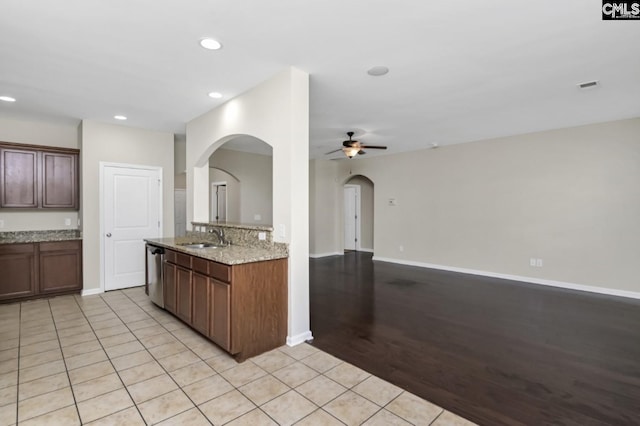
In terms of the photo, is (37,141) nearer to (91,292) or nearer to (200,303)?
(91,292)

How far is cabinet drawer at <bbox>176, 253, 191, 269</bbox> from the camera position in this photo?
10.9 ft

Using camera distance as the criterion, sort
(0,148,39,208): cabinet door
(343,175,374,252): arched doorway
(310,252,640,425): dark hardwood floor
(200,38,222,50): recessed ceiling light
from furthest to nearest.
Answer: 1. (343,175,374,252): arched doorway
2. (0,148,39,208): cabinet door
3. (200,38,222,50): recessed ceiling light
4. (310,252,640,425): dark hardwood floor

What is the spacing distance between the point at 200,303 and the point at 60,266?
312 centimetres

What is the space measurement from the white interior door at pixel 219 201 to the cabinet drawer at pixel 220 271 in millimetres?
5476

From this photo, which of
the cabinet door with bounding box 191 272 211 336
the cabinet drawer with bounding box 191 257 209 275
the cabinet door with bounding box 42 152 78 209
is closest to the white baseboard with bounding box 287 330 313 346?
the cabinet door with bounding box 191 272 211 336

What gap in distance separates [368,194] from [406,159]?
2380 mm

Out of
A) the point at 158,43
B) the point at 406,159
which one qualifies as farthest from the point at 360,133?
the point at 158,43

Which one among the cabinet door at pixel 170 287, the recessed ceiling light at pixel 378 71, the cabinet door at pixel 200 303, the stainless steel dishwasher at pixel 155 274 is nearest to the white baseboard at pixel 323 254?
the stainless steel dishwasher at pixel 155 274

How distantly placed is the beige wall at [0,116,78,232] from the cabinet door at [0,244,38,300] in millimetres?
566

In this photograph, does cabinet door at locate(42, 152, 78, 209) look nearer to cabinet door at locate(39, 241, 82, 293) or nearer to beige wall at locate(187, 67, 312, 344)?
cabinet door at locate(39, 241, 82, 293)

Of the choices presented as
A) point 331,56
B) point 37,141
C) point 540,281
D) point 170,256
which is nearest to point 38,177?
point 37,141

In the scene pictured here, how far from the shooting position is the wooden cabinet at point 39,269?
436 centimetres

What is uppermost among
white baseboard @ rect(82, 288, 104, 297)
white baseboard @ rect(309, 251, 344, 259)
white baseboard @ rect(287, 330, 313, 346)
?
white baseboard @ rect(309, 251, 344, 259)

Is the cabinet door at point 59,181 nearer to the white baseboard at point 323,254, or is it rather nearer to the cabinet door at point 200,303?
the cabinet door at point 200,303
